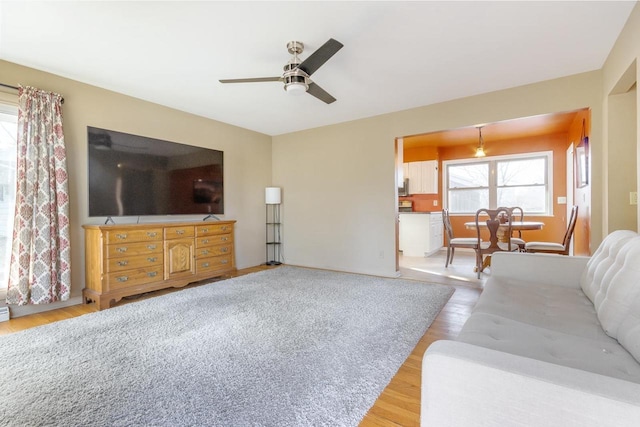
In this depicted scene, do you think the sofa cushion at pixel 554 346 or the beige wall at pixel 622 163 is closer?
the sofa cushion at pixel 554 346

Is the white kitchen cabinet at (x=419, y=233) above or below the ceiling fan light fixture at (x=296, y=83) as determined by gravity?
below

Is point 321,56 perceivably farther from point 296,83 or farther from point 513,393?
point 513,393

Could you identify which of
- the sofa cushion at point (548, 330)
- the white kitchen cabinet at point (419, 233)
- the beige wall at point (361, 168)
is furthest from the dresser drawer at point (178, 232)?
the white kitchen cabinet at point (419, 233)

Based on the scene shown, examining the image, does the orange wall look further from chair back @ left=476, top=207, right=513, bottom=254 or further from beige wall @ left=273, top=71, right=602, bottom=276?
beige wall @ left=273, top=71, right=602, bottom=276

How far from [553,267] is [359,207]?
276 cm

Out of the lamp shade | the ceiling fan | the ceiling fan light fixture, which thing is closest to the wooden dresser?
the lamp shade

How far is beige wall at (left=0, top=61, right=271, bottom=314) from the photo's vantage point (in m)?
3.04

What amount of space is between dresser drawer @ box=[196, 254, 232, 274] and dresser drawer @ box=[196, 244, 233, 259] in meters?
0.06

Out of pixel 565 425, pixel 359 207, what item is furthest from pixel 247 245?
pixel 565 425

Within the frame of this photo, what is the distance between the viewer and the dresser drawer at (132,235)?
292 centimetres

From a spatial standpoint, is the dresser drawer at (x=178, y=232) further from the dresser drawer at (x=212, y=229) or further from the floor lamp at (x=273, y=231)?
the floor lamp at (x=273, y=231)

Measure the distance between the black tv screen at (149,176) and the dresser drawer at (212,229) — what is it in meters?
0.47

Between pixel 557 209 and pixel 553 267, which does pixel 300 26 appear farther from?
pixel 557 209

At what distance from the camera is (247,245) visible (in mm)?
5000
